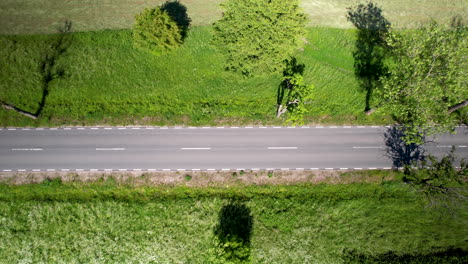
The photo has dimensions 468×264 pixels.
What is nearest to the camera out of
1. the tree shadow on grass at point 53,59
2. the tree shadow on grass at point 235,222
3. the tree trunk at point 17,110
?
the tree shadow on grass at point 235,222

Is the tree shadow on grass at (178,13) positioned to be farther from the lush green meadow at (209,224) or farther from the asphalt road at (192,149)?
the lush green meadow at (209,224)

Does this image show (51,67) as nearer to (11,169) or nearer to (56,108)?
(56,108)

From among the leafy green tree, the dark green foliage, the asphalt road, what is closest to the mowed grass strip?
the asphalt road

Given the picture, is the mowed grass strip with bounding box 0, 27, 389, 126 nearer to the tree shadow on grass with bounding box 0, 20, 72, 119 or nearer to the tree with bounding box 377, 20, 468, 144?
the tree shadow on grass with bounding box 0, 20, 72, 119

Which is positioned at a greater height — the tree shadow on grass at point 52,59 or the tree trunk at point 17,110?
the tree shadow on grass at point 52,59

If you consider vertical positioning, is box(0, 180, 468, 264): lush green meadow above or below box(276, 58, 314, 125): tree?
below

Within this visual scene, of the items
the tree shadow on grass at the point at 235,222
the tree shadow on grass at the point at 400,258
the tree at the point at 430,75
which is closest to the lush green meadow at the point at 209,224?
the tree shadow on grass at the point at 400,258

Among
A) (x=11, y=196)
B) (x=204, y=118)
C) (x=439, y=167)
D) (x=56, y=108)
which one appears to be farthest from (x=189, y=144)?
(x=439, y=167)
